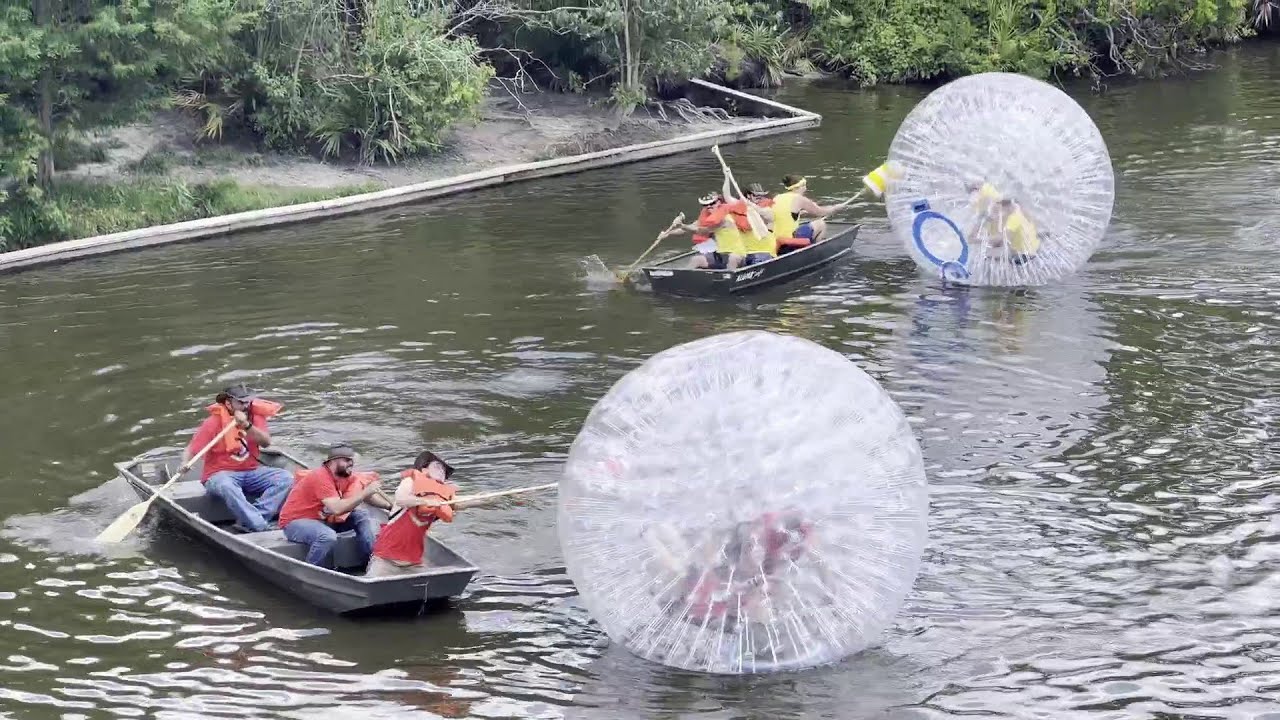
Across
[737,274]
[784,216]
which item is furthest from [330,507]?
[784,216]

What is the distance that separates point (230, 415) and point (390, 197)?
1245cm

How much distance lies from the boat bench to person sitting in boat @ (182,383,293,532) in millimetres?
107

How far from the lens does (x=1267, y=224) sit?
21.8m

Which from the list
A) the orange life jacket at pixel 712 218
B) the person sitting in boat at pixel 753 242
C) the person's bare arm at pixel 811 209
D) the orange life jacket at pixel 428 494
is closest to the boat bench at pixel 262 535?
the orange life jacket at pixel 428 494

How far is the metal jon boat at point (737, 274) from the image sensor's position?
1981 centimetres

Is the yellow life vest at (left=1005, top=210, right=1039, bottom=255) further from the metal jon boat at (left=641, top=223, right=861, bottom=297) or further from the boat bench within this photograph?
the boat bench

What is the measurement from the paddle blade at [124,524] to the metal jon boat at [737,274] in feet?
27.6

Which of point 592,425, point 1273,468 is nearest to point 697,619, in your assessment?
point 592,425

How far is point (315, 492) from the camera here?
Result: 1227cm

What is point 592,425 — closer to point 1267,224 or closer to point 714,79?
point 1267,224

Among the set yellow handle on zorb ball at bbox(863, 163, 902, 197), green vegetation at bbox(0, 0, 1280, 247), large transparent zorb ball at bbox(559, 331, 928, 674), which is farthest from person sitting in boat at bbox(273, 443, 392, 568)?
green vegetation at bbox(0, 0, 1280, 247)

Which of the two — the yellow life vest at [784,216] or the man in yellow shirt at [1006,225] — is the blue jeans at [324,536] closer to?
the man in yellow shirt at [1006,225]

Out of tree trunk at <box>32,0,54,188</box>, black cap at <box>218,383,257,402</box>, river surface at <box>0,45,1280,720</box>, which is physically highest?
tree trunk at <box>32,0,54,188</box>

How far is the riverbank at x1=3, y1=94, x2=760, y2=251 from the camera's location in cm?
2373
